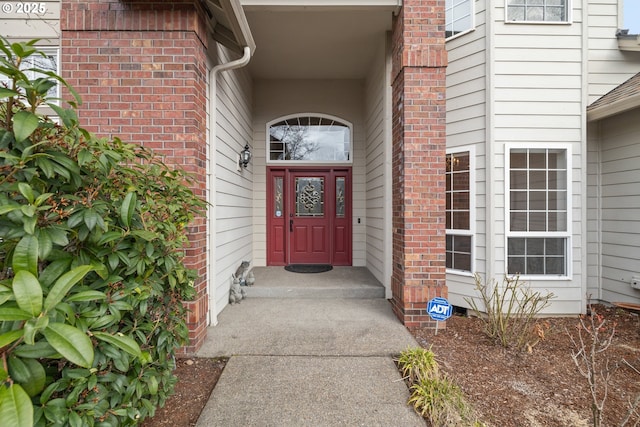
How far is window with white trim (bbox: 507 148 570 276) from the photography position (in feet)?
11.7

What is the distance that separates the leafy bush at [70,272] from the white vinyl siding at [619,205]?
16.9 feet

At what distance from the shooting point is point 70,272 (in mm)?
952

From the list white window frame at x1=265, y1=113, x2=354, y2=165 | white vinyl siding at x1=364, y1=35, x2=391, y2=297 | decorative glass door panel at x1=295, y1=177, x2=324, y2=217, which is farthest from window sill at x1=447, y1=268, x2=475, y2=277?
white window frame at x1=265, y1=113, x2=354, y2=165

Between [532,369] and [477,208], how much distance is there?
185 cm

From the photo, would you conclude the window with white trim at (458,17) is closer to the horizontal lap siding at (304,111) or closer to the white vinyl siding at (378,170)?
the white vinyl siding at (378,170)

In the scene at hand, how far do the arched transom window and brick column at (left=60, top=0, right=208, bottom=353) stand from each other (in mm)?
2725

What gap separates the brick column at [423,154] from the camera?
300 centimetres

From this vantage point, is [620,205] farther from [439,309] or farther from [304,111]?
[304,111]

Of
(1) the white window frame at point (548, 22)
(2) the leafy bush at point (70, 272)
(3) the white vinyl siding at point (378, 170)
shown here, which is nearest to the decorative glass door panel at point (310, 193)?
(3) the white vinyl siding at point (378, 170)

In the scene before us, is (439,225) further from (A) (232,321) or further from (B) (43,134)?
(B) (43,134)

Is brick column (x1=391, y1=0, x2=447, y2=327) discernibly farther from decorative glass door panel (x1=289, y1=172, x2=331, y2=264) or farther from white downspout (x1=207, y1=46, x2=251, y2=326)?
decorative glass door panel (x1=289, y1=172, x2=331, y2=264)

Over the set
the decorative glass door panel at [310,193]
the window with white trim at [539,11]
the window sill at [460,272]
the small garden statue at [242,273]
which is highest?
the window with white trim at [539,11]

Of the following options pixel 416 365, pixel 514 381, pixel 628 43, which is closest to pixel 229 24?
pixel 416 365

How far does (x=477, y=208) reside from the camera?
360 centimetres
